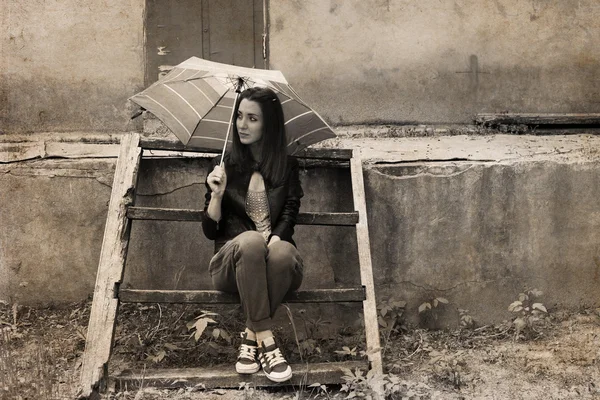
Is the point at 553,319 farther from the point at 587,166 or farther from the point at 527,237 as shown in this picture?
the point at 587,166

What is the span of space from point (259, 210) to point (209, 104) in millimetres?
589

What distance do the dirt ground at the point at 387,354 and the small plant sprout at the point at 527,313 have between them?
0.04m

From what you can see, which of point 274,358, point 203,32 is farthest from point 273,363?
point 203,32

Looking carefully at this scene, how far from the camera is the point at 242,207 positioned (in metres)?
3.76

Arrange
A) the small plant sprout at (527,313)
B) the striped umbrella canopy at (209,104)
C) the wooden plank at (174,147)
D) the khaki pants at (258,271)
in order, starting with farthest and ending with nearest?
the small plant sprout at (527,313)
the wooden plank at (174,147)
the striped umbrella canopy at (209,104)
the khaki pants at (258,271)

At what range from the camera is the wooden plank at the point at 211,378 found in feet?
11.7

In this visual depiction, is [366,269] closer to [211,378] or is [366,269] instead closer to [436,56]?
[211,378]

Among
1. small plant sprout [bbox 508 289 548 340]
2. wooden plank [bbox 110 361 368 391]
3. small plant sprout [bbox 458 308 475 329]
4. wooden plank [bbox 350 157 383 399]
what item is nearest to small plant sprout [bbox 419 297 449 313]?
small plant sprout [bbox 458 308 475 329]

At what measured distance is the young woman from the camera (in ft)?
11.5

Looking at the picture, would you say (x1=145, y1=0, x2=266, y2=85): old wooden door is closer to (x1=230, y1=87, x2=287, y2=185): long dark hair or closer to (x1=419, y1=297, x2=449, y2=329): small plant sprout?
(x1=230, y1=87, x2=287, y2=185): long dark hair

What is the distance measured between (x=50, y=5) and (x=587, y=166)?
3350 mm

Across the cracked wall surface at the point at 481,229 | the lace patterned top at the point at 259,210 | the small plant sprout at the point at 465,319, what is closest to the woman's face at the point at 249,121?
the lace patterned top at the point at 259,210

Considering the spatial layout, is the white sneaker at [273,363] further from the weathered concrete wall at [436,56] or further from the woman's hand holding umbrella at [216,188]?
the weathered concrete wall at [436,56]

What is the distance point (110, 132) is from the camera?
4.71 metres
